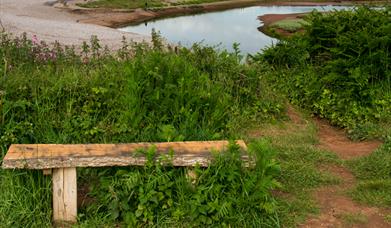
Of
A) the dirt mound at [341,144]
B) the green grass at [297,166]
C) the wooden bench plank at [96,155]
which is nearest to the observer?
the wooden bench plank at [96,155]

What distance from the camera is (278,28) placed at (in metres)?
21.0

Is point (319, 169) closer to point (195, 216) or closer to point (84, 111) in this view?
point (195, 216)

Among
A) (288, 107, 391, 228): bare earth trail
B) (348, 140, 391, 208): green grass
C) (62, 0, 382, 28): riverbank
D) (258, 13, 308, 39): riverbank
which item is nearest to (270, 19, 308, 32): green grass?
(258, 13, 308, 39): riverbank

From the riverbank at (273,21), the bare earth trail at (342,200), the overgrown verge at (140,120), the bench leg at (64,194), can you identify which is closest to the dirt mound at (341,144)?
the bare earth trail at (342,200)

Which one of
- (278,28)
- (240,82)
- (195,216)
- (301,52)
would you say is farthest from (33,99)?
(278,28)

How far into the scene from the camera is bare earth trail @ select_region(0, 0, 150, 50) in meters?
16.5

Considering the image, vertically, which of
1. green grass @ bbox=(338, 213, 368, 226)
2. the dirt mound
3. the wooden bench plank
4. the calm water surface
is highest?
the wooden bench plank

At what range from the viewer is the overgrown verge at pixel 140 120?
11.8 ft

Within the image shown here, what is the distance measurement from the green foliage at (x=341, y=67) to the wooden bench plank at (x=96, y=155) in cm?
272

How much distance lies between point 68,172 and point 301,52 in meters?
4.68

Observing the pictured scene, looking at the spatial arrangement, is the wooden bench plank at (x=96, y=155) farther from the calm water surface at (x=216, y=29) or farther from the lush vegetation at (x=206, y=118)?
the calm water surface at (x=216, y=29)

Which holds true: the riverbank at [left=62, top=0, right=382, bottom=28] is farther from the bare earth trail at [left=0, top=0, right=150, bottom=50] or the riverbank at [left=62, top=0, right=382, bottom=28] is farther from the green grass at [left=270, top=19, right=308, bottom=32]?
the green grass at [left=270, top=19, right=308, bottom=32]

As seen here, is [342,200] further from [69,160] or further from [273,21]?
[273,21]

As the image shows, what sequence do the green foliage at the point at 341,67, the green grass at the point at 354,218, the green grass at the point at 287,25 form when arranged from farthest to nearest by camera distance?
the green grass at the point at 287,25 < the green foliage at the point at 341,67 < the green grass at the point at 354,218
